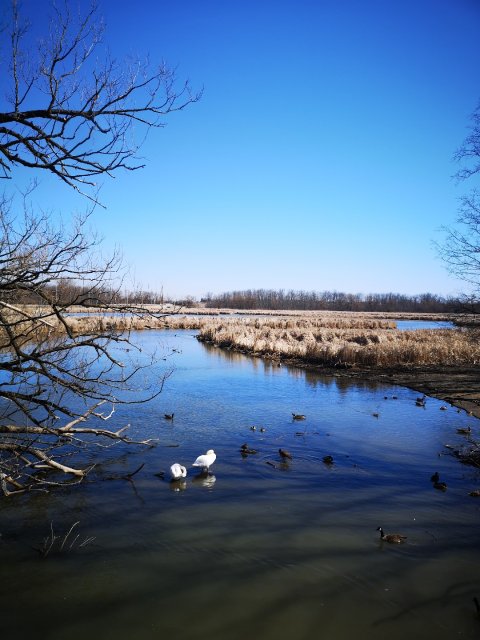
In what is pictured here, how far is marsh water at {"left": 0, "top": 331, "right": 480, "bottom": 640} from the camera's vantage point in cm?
381

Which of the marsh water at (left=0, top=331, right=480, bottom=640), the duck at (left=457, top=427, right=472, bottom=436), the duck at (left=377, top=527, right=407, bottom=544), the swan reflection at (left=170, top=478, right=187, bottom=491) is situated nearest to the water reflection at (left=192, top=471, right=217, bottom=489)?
the marsh water at (left=0, top=331, right=480, bottom=640)

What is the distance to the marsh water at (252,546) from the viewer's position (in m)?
3.81

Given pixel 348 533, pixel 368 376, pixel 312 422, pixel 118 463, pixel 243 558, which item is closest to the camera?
pixel 243 558

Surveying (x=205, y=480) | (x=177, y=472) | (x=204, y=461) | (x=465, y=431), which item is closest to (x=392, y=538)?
(x=205, y=480)

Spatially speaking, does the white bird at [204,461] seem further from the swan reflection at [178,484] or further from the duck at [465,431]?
the duck at [465,431]

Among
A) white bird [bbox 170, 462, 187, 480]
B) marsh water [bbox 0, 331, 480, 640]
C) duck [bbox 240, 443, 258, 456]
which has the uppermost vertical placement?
white bird [bbox 170, 462, 187, 480]

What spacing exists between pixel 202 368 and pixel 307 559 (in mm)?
14155

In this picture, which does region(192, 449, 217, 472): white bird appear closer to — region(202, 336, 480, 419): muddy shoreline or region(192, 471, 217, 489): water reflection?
region(192, 471, 217, 489): water reflection

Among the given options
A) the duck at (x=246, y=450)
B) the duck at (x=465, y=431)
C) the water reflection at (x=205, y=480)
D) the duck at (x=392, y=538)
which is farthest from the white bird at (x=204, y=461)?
the duck at (x=465, y=431)

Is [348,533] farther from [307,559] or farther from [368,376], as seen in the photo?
[368,376]

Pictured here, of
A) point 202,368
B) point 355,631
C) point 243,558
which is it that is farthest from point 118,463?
point 202,368

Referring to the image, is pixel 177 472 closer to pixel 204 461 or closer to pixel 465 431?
pixel 204 461

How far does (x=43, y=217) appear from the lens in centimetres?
480

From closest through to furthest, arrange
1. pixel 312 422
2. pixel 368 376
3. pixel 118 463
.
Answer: pixel 118 463 < pixel 312 422 < pixel 368 376
